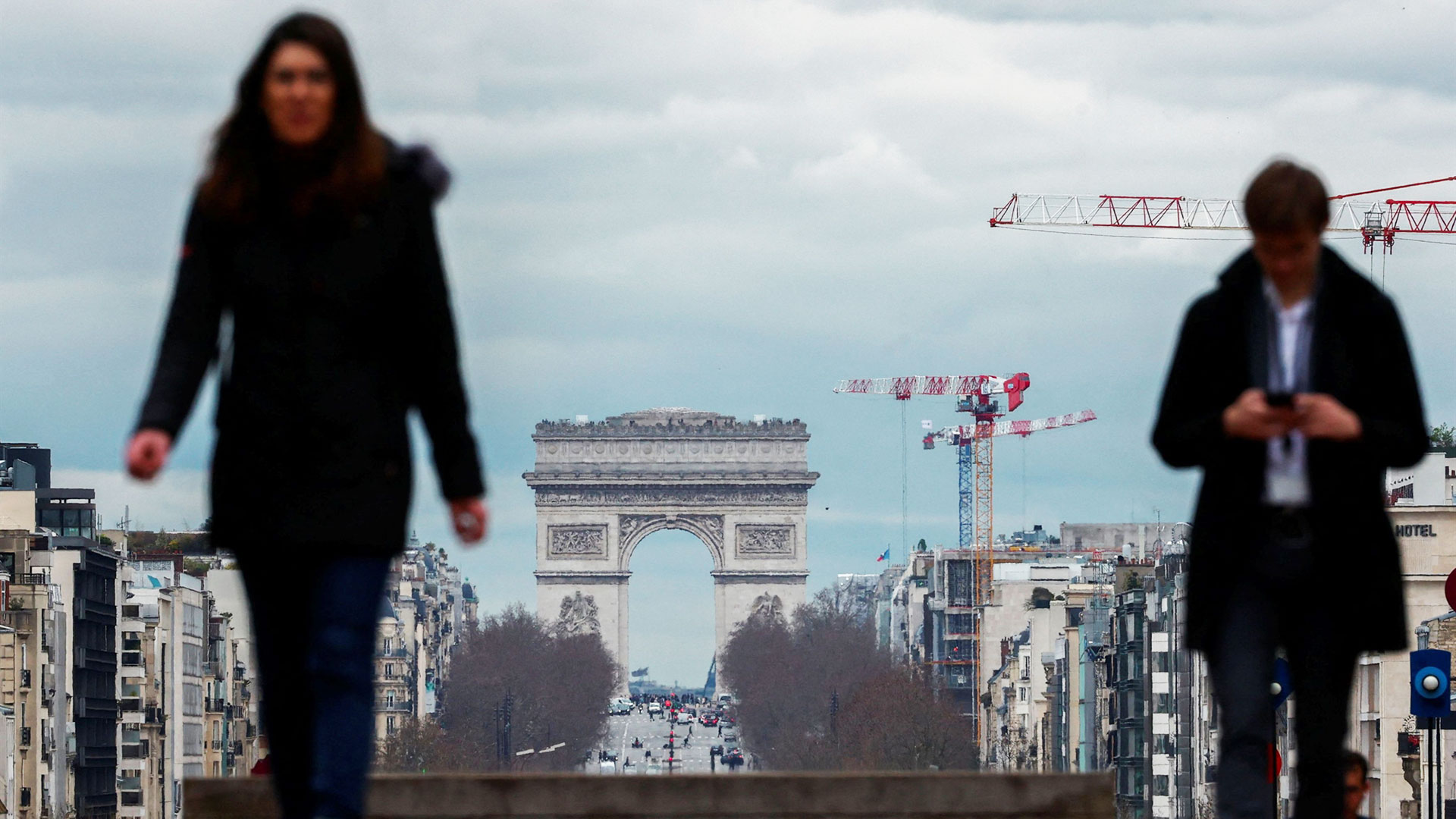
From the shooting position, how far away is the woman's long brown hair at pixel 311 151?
7.69 meters

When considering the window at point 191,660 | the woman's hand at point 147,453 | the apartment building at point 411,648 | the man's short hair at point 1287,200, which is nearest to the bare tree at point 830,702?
the apartment building at point 411,648

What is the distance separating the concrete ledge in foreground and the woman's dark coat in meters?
2.99

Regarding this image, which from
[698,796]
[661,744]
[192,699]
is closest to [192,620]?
[192,699]

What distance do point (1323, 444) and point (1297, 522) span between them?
0.23m

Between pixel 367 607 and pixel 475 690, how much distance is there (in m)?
155

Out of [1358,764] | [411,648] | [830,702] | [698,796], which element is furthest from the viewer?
[830,702]

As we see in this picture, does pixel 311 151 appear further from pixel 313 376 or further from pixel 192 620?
pixel 192 620

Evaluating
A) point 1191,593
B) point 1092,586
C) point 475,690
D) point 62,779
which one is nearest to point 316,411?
point 1191,593

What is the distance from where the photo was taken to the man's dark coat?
825 centimetres

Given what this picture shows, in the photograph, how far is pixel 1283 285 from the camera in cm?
851

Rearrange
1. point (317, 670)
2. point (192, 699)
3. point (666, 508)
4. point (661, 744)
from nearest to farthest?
point (317, 670) < point (192, 699) < point (661, 744) < point (666, 508)

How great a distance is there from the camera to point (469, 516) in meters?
7.68

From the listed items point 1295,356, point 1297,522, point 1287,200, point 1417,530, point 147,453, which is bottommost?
point 1297,522

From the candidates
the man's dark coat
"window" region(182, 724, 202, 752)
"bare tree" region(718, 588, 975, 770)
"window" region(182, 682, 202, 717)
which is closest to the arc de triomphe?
"bare tree" region(718, 588, 975, 770)
